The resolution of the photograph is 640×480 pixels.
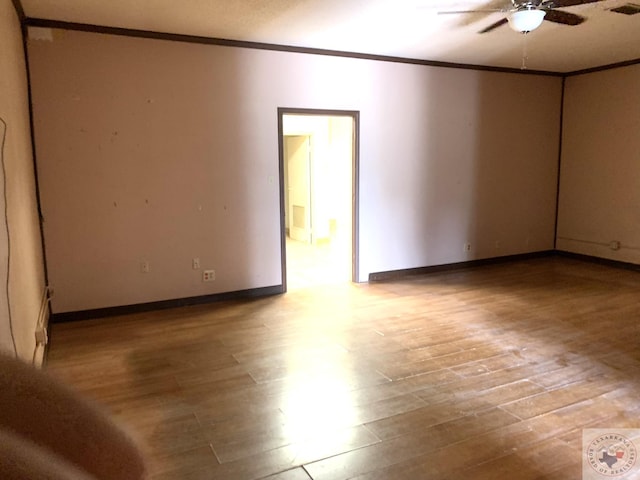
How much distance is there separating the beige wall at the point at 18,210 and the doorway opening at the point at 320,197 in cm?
236

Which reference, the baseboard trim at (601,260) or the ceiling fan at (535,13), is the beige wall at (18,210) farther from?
the baseboard trim at (601,260)

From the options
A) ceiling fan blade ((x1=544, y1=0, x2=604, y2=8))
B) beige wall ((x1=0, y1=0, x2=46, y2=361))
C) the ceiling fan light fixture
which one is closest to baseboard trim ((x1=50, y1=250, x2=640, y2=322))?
beige wall ((x1=0, y1=0, x2=46, y2=361))

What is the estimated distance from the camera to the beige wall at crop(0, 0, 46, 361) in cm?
238

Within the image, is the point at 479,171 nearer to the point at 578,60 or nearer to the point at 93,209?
the point at 578,60

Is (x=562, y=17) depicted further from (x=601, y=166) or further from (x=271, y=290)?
(x=271, y=290)

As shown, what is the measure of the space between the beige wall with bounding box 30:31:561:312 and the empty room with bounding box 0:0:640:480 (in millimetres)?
22

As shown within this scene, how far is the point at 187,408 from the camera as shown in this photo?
2.81 metres

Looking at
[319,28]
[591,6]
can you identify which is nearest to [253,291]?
[319,28]

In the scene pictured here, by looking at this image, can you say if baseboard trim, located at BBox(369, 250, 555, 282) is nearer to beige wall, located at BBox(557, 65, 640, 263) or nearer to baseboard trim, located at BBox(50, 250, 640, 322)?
baseboard trim, located at BBox(50, 250, 640, 322)

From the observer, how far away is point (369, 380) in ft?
10.4

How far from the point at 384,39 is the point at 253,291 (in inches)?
115

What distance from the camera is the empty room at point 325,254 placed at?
2.43 meters

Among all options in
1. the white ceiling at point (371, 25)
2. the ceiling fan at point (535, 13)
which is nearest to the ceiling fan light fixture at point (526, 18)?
the ceiling fan at point (535, 13)

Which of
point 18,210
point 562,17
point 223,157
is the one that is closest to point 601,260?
point 562,17
